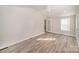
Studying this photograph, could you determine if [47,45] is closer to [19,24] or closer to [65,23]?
[65,23]

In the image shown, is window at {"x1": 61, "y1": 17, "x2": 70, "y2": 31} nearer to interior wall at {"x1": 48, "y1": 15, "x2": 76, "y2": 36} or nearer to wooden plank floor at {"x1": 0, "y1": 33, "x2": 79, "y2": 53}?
interior wall at {"x1": 48, "y1": 15, "x2": 76, "y2": 36}

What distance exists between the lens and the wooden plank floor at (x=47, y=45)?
2.31 m

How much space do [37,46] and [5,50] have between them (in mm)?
689

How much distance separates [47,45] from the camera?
2338 millimetres

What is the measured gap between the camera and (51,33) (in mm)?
2398

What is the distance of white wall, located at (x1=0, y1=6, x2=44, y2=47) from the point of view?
92.2 inches

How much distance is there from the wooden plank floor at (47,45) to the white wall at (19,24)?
0.39ft

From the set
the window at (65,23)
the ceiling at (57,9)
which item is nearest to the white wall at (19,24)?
the ceiling at (57,9)

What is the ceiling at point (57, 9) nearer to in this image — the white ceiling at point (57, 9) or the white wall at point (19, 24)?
the white ceiling at point (57, 9)

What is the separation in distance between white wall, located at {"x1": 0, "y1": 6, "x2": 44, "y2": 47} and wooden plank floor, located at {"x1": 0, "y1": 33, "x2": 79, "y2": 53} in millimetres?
118

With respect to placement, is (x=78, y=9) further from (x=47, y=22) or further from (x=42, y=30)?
(x=42, y=30)

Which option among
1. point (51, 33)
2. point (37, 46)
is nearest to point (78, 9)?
point (51, 33)

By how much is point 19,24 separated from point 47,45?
0.75 m

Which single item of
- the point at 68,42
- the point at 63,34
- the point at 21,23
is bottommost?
the point at 68,42
